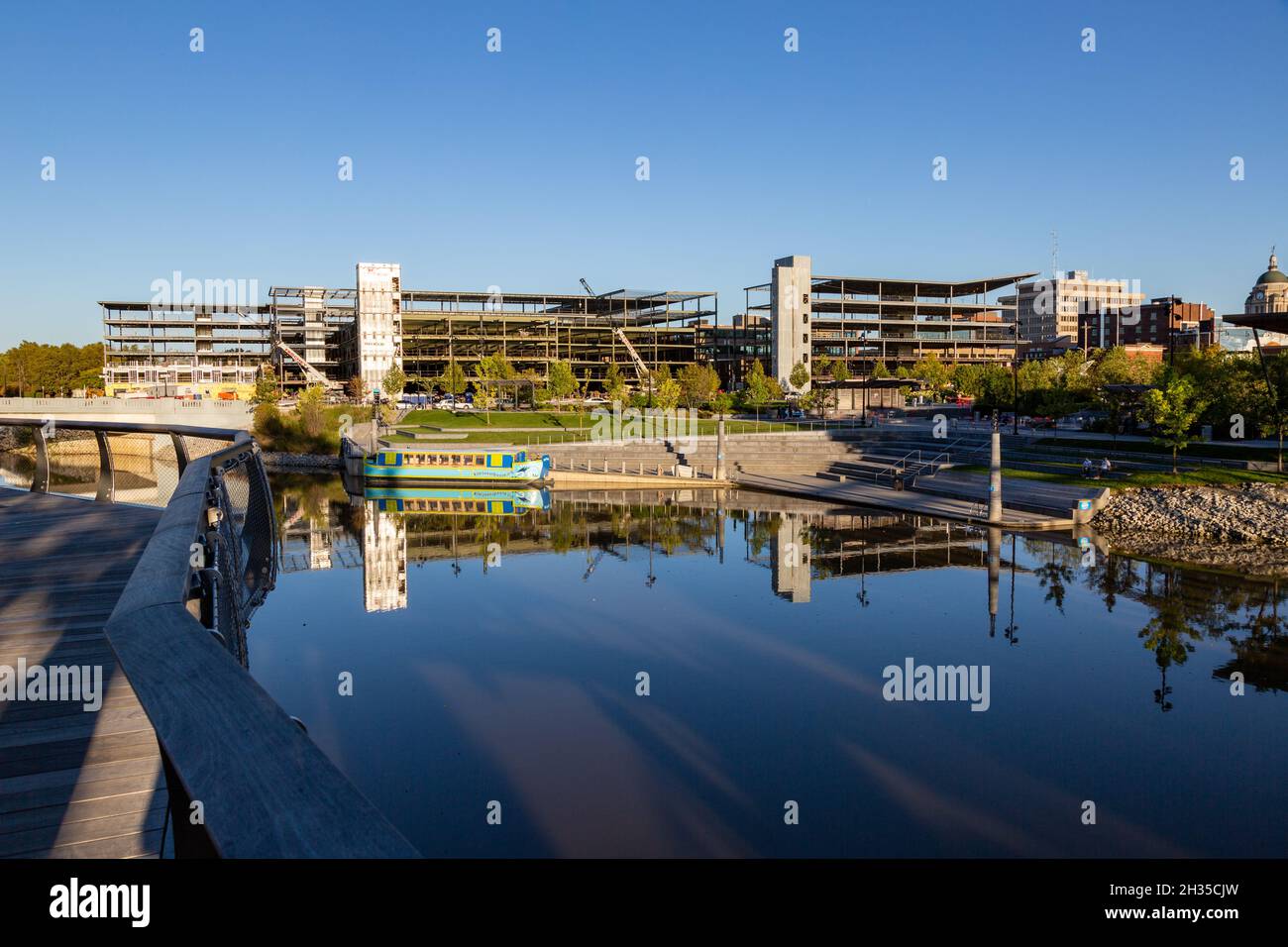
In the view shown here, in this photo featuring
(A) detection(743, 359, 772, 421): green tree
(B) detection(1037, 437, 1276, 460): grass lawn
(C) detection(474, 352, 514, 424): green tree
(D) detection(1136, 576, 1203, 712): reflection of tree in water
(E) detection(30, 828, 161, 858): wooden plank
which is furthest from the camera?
(C) detection(474, 352, 514, 424): green tree

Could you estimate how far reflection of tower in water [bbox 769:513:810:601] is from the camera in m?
23.5

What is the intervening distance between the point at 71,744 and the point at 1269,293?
181723mm

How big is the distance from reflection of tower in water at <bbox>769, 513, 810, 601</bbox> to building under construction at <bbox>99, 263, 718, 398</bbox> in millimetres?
63372

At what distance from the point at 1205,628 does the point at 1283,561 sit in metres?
9.23

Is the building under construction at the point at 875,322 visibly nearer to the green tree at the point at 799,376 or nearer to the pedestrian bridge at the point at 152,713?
the green tree at the point at 799,376

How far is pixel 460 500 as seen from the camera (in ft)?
141

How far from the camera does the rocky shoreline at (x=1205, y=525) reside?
26.8 metres

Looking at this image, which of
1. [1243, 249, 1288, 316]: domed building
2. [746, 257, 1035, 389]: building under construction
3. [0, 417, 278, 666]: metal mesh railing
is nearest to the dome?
[1243, 249, 1288, 316]: domed building

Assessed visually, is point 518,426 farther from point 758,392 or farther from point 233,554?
point 233,554

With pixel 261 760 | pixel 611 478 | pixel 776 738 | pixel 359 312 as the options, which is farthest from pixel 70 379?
pixel 261 760

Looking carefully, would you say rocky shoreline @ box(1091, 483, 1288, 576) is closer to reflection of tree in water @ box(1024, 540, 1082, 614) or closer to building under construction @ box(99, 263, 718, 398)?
reflection of tree in water @ box(1024, 540, 1082, 614)

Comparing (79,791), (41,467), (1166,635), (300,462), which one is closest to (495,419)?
(300,462)

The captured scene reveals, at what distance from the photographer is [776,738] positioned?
13.2 m
